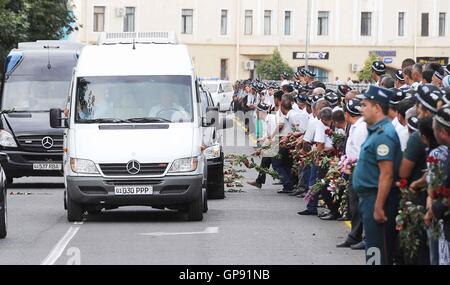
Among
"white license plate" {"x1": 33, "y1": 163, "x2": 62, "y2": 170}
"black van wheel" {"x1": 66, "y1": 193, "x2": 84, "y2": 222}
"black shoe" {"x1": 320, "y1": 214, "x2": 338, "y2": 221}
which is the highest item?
"white license plate" {"x1": 33, "y1": 163, "x2": 62, "y2": 170}

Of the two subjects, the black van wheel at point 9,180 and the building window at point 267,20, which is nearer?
the black van wheel at point 9,180

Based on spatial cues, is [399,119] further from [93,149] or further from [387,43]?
[387,43]

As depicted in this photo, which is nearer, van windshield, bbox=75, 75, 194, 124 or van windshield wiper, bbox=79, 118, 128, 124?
van windshield wiper, bbox=79, 118, 128, 124

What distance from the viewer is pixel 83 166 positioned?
18641mm

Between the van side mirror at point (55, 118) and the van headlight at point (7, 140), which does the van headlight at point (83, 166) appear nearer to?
the van side mirror at point (55, 118)

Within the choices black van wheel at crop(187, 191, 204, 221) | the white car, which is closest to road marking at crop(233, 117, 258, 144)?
the white car

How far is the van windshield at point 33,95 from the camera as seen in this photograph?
27203mm

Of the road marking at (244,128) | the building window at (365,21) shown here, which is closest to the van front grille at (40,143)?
the road marking at (244,128)

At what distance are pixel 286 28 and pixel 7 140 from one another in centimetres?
6608

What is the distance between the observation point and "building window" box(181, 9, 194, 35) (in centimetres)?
8981

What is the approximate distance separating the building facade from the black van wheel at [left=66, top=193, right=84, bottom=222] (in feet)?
230

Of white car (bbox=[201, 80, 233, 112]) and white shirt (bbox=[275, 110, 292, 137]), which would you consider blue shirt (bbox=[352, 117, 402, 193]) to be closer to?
white shirt (bbox=[275, 110, 292, 137])

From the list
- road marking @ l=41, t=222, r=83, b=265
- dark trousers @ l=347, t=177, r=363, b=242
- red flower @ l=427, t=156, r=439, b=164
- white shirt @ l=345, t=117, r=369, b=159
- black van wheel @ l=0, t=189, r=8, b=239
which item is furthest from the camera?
black van wheel @ l=0, t=189, r=8, b=239
